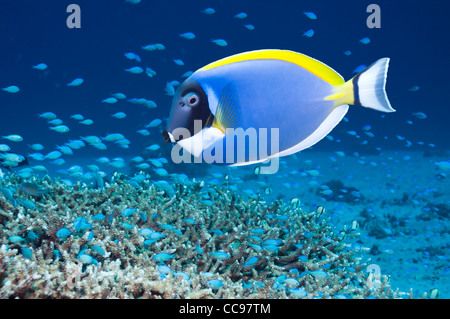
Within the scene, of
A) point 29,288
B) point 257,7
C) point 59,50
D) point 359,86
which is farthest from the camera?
point 257,7

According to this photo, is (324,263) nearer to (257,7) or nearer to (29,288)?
(29,288)

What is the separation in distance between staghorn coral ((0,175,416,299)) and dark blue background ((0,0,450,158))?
19356 mm

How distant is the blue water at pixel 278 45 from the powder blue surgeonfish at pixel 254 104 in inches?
310

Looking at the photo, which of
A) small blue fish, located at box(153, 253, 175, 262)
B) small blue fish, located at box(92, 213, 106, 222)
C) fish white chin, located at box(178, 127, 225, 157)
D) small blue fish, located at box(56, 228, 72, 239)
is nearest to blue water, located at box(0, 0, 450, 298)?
small blue fish, located at box(153, 253, 175, 262)

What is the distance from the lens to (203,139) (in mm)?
841

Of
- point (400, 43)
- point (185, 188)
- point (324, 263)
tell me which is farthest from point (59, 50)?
point (400, 43)

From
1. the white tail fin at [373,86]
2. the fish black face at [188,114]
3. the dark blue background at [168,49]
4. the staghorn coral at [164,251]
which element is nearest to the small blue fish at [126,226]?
the staghorn coral at [164,251]

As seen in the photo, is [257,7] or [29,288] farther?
[257,7]

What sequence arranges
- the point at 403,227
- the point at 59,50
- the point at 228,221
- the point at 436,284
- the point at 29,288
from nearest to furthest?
the point at 29,288 < the point at 228,221 < the point at 436,284 < the point at 403,227 < the point at 59,50

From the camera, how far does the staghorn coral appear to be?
232cm

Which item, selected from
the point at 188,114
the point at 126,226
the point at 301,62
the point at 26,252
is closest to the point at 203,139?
the point at 188,114

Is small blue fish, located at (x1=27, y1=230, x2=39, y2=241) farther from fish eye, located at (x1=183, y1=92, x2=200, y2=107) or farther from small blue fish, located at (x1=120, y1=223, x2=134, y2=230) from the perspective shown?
fish eye, located at (x1=183, y1=92, x2=200, y2=107)

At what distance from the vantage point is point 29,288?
2.01 meters
